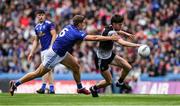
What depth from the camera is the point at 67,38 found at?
64.8 feet

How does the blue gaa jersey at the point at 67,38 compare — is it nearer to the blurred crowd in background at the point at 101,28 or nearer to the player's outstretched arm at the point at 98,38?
the player's outstretched arm at the point at 98,38

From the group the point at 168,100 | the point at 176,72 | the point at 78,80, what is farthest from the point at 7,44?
the point at 168,100

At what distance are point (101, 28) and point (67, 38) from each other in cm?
1403

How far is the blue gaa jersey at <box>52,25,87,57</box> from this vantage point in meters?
19.5

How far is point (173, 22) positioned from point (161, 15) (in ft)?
2.95

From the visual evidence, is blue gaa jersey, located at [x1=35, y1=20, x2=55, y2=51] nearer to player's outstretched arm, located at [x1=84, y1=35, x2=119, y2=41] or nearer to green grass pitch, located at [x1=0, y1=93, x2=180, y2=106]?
green grass pitch, located at [x1=0, y1=93, x2=180, y2=106]

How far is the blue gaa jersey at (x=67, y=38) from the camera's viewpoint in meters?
19.5

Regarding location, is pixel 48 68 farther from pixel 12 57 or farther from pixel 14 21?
pixel 14 21

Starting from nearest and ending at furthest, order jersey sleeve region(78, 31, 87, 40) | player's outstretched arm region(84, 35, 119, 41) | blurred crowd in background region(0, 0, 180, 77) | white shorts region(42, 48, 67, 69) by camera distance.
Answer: player's outstretched arm region(84, 35, 119, 41)
jersey sleeve region(78, 31, 87, 40)
white shorts region(42, 48, 67, 69)
blurred crowd in background region(0, 0, 180, 77)

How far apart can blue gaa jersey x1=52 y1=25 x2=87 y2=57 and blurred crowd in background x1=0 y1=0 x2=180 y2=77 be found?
398 inches

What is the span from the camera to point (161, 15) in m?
33.8

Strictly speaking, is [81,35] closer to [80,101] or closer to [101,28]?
[80,101]

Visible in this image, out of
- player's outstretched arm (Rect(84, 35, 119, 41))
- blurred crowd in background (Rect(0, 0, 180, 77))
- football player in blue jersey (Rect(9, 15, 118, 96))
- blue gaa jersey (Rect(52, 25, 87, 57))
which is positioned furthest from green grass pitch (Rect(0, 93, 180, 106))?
blurred crowd in background (Rect(0, 0, 180, 77))

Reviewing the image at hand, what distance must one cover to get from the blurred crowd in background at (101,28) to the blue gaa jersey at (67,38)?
1010cm
